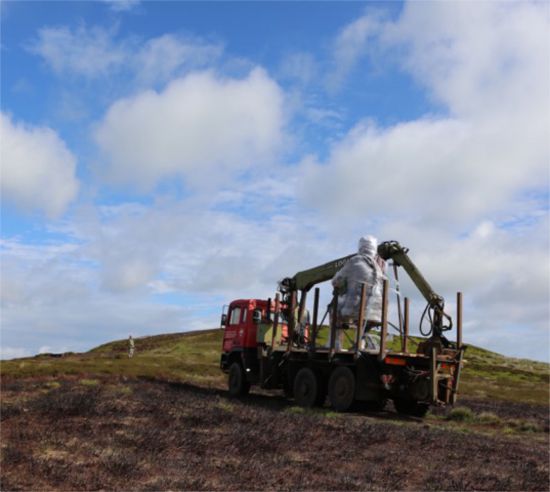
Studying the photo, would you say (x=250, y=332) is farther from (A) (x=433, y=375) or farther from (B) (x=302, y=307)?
(A) (x=433, y=375)

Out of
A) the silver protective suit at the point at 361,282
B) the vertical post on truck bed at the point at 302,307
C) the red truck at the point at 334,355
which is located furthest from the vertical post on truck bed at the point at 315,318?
the vertical post on truck bed at the point at 302,307

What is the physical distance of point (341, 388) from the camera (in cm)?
1850

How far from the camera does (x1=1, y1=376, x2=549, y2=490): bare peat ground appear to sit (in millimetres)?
8438

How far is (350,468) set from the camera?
9656 millimetres

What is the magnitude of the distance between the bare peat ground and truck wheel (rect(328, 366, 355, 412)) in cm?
214

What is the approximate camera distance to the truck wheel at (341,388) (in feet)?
59.4

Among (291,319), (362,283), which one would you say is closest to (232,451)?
(362,283)

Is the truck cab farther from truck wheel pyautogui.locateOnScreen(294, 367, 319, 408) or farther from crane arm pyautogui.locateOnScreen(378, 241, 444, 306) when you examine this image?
crane arm pyautogui.locateOnScreen(378, 241, 444, 306)

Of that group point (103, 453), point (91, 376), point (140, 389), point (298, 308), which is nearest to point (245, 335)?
point (298, 308)

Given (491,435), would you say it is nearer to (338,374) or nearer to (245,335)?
(338,374)

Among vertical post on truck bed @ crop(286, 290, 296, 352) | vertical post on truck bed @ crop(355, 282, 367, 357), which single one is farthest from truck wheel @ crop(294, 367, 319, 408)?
vertical post on truck bed @ crop(355, 282, 367, 357)

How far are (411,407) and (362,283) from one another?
187 inches

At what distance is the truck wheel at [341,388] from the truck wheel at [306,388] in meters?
0.75

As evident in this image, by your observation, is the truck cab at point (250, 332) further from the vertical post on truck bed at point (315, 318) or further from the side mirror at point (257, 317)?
the vertical post on truck bed at point (315, 318)
